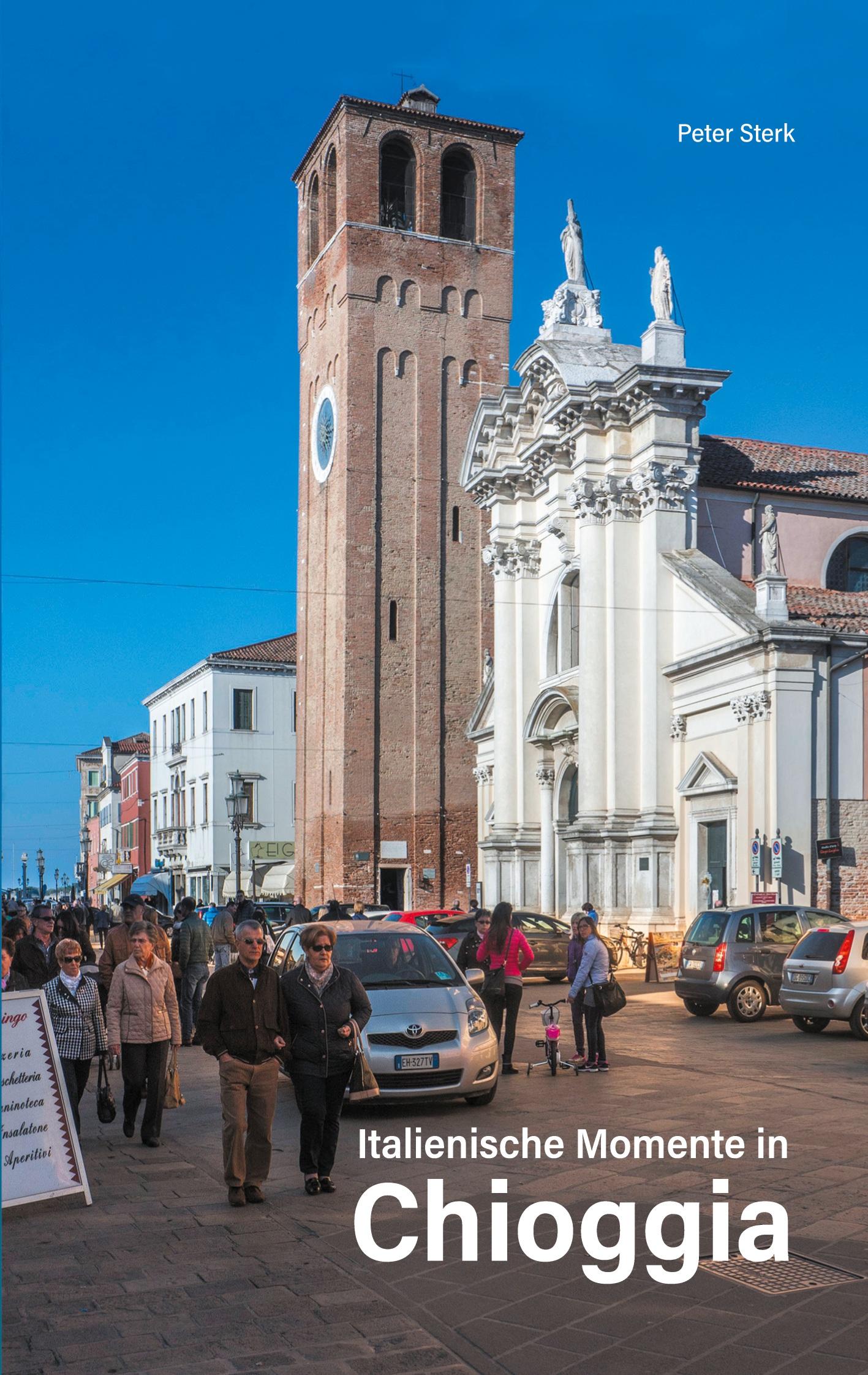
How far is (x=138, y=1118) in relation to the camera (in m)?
12.2

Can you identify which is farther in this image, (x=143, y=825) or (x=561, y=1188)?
(x=143, y=825)

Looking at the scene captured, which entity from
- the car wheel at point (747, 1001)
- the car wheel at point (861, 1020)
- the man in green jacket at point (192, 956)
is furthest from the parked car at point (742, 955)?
the man in green jacket at point (192, 956)

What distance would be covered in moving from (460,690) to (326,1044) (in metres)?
43.0

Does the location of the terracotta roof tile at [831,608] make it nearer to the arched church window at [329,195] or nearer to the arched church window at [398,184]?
the arched church window at [398,184]

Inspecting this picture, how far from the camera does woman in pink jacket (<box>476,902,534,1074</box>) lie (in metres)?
14.2

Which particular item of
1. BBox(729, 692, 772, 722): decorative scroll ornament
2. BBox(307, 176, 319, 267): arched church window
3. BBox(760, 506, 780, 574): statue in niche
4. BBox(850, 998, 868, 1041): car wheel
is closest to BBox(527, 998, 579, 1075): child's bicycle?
BBox(850, 998, 868, 1041): car wheel

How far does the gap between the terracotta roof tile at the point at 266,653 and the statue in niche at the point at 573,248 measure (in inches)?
1177

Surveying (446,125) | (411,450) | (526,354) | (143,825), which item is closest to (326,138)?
(446,125)

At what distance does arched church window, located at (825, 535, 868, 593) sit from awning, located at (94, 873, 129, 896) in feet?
172

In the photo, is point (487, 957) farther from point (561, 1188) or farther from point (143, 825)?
point (143, 825)

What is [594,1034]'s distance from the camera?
46.9ft

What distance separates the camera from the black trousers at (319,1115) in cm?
870

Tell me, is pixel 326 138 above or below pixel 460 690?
above

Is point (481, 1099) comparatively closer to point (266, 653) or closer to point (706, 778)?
point (706, 778)
